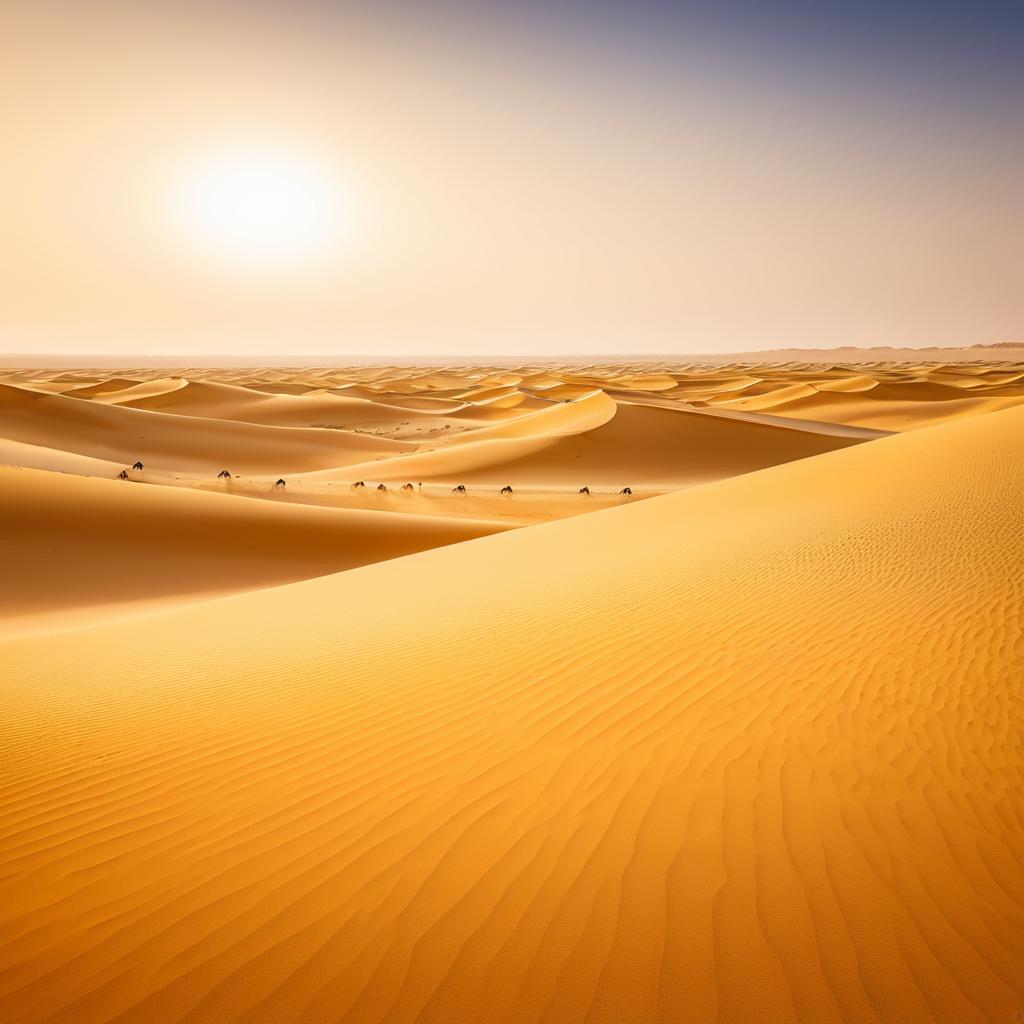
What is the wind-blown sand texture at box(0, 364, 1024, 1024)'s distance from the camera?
2.67 metres

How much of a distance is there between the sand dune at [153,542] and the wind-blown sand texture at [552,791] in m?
1.76

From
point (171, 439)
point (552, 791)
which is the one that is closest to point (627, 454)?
point (171, 439)

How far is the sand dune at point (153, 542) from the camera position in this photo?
40.5 ft

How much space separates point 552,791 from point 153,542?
1344cm

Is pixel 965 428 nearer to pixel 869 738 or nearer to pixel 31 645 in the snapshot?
pixel 869 738

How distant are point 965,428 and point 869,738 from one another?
15.8m

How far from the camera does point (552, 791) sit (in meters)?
3.88

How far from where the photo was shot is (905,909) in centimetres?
288

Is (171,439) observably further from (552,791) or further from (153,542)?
(552,791)

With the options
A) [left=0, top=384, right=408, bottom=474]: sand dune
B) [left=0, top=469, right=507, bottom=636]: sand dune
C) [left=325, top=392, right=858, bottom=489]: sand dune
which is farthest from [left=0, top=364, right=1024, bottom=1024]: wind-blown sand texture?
[left=0, top=384, right=408, bottom=474]: sand dune

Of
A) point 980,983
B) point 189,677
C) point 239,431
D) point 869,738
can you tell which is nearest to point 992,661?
point 869,738

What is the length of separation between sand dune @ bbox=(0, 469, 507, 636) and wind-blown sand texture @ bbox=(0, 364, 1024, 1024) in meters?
1.76

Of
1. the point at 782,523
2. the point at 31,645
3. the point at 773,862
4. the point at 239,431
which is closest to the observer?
the point at 773,862

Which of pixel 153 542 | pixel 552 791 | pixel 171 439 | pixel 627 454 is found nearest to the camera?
pixel 552 791
